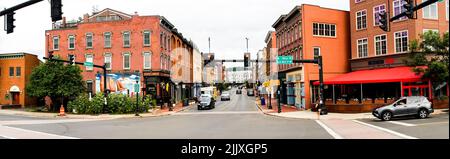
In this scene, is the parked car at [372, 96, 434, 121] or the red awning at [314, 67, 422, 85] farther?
the red awning at [314, 67, 422, 85]

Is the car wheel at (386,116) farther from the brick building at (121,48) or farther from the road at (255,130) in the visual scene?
the brick building at (121,48)

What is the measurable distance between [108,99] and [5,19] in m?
19.9

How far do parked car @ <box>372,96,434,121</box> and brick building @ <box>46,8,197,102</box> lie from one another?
29.1m

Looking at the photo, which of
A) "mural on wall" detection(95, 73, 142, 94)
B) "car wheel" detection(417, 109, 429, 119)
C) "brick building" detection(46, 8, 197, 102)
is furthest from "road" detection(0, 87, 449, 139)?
"brick building" detection(46, 8, 197, 102)

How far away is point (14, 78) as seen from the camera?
47.0 metres

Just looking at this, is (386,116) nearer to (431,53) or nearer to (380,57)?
(431,53)

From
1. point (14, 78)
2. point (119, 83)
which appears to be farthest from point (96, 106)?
point (14, 78)

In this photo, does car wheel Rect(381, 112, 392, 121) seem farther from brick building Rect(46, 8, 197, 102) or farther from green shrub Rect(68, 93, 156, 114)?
brick building Rect(46, 8, 197, 102)

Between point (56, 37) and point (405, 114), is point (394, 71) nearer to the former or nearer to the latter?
point (405, 114)

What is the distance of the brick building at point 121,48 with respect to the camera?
45.0 m

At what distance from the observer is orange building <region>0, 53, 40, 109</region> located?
4650cm

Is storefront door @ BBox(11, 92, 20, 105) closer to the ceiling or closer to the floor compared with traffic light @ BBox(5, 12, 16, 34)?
closer to the floor

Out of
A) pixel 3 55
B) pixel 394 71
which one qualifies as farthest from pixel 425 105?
pixel 3 55

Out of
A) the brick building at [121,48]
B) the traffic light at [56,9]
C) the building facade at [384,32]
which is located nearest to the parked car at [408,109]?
the building facade at [384,32]
